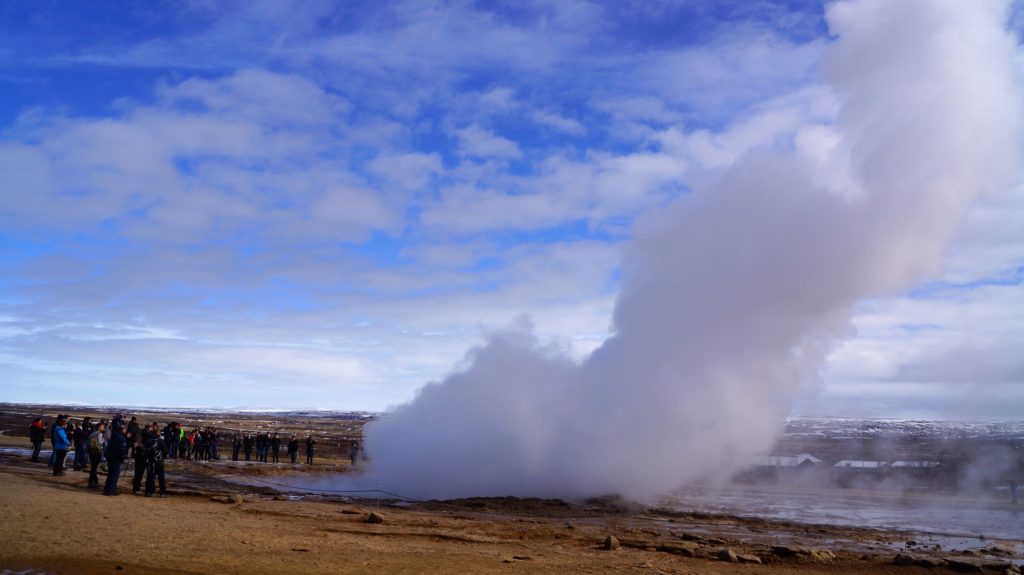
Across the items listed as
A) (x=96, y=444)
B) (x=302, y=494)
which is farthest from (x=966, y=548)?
(x=96, y=444)

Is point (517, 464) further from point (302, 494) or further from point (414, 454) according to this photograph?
point (302, 494)

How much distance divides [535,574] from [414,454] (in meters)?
21.6

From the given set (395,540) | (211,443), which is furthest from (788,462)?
(395,540)

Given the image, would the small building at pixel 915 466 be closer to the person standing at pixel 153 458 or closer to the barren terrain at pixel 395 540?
the barren terrain at pixel 395 540

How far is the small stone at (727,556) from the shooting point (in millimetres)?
15896

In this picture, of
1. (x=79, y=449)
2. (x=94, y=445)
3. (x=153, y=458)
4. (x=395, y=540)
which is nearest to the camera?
(x=395, y=540)

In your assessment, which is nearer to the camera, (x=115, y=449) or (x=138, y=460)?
(x=115, y=449)

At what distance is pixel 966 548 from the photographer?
63.0 feet

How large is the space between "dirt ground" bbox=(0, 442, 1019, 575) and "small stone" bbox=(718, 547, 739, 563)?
0.84 ft

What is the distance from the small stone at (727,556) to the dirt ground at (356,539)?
10.1 inches

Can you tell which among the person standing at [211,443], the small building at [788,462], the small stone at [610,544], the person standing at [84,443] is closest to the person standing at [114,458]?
the person standing at [84,443]

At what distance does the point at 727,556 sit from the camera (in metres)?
16.0

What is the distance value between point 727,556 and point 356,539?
8113 millimetres

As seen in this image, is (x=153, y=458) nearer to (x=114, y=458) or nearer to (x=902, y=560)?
(x=114, y=458)
